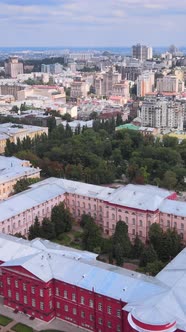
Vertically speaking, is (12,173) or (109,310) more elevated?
(12,173)

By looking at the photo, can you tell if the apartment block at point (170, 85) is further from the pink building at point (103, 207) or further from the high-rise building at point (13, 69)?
the pink building at point (103, 207)

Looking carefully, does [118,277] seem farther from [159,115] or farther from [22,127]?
[159,115]

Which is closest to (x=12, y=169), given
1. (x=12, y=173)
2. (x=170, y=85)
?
(x=12, y=173)

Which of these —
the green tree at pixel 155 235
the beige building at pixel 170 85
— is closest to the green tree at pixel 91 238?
the green tree at pixel 155 235

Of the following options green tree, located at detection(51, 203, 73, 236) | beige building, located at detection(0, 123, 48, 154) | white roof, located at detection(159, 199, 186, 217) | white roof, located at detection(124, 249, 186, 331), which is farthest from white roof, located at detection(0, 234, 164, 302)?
beige building, located at detection(0, 123, 48, 154)

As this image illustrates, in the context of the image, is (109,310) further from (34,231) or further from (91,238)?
(34,231)

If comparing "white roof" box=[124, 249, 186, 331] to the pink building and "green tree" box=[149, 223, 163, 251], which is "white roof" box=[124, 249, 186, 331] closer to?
"green tree" box=[149, 223, 163, 251]
